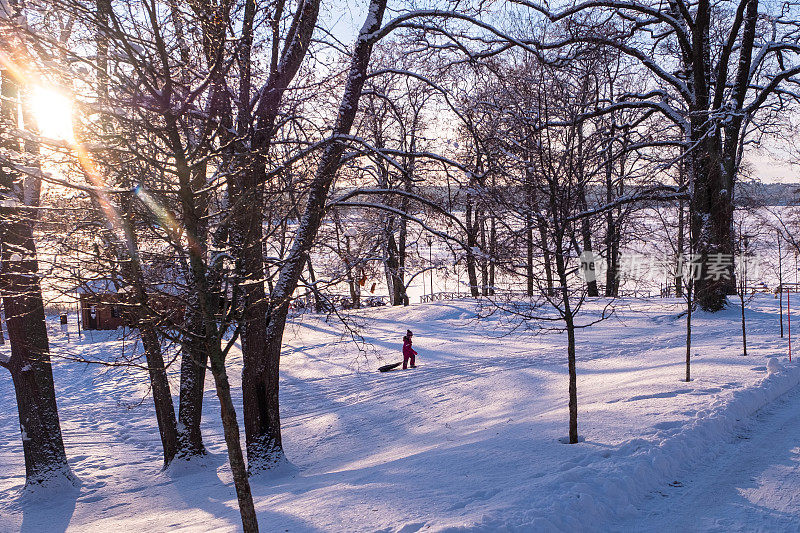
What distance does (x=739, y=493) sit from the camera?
5.71m

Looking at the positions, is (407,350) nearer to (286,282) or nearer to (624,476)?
(286,282)

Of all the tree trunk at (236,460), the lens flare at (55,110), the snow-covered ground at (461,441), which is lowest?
the snow-covered ground at (461,441)

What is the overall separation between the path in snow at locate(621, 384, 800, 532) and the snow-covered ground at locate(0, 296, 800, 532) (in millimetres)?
44

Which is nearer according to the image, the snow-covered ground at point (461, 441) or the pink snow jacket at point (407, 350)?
the snow-covered ground at point (461, 441)

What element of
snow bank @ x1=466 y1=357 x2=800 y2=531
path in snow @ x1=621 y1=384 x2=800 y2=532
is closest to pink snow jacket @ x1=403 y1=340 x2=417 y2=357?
snow bank @ x1=466 y1=357 x2=800 y2=531

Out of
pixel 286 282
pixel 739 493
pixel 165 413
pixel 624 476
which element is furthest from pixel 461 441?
pixel 165 413

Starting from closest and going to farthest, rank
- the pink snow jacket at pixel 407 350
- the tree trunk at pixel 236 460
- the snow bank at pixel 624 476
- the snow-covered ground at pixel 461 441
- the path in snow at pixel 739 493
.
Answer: the tree trunk at pixel 236 460 → the snow bank at pixel 624 476 → the path in snow at pixel 739 493 → the snow-covered ground at pixel 461 441 → the pink snow jacket at pixel 407 350

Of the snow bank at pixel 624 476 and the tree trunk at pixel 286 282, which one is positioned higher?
the tree trunk at pixel 286 282

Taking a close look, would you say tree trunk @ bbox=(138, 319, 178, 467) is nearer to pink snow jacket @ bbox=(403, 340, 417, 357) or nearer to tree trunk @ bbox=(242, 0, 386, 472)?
tree trunk @ bbox=(242, 0, 386, 472)

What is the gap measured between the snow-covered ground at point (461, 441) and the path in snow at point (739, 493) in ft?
0.14

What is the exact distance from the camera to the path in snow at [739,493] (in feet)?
16.7

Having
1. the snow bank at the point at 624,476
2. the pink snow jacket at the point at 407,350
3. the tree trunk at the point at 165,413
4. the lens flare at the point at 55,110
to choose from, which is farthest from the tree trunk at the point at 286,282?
the pink snow jacket at the point at 407,350

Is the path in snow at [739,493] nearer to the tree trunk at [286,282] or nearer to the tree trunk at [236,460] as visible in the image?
the tree trunk at [236,460]

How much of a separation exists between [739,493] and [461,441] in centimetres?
389
